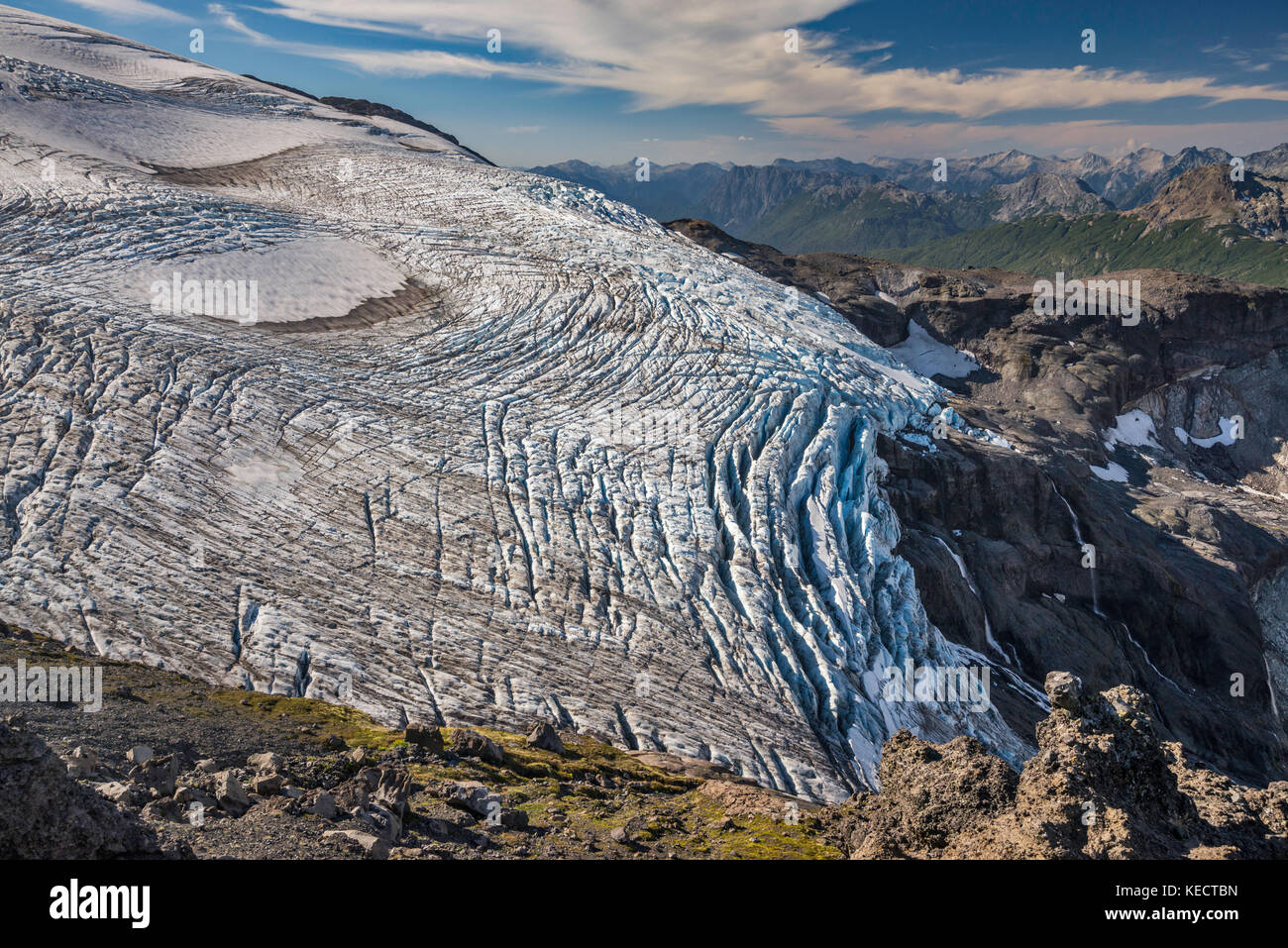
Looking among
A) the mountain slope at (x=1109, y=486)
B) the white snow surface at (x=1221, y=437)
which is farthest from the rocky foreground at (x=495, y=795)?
the white snow surface at (x=1221, y=437)

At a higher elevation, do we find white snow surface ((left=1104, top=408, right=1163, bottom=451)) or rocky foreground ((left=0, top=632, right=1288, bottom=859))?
white snow surface ((left=1104, top=408, right=1163, bottom=451))

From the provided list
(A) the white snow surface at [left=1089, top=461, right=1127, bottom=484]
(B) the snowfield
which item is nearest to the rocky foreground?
(B) the snowfield

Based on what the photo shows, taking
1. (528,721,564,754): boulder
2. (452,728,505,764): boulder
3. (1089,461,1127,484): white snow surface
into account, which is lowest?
(528,721,564,754): boulder

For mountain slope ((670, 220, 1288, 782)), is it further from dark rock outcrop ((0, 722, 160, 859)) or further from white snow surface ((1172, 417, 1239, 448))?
dark rock outcrop ((0, 722, 160, 859))

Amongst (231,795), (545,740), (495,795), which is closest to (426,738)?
(495,795)

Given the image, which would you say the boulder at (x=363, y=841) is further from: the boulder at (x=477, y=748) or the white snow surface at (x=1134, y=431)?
the white snow surface at (x=1134, y=431)

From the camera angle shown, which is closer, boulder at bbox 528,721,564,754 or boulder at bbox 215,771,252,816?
boulder at bbox 215,771,252,816

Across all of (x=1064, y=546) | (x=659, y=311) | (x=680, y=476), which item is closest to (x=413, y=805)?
(x=680, y=476)
